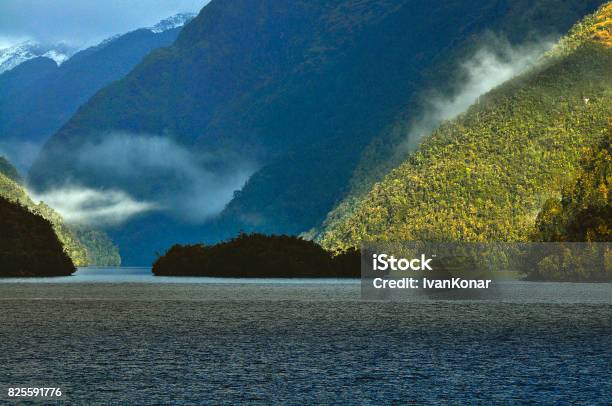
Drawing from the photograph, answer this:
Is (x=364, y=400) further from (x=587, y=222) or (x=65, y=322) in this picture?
(x=587, y=222)

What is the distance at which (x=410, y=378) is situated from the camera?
103 ft

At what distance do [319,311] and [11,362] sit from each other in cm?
4201

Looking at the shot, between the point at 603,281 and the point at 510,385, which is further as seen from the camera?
the point at 603,281

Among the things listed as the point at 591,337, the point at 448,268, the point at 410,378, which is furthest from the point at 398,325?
the point at 448,268

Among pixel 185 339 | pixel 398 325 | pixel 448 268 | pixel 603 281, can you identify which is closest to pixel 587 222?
pixel 603 281

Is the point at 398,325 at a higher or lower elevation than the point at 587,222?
lower

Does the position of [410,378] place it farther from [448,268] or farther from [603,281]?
[603,281]

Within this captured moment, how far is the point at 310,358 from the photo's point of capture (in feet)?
123

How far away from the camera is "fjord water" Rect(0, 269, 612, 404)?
92.2 ft

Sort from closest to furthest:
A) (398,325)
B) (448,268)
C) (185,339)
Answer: (185,339), (398,325), (448,268)

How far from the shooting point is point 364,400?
87.6ft

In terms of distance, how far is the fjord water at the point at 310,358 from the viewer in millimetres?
28094

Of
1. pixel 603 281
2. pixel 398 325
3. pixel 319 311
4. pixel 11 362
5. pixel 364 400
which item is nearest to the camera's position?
pixel 364 400

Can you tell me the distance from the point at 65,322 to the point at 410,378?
1290 inches
